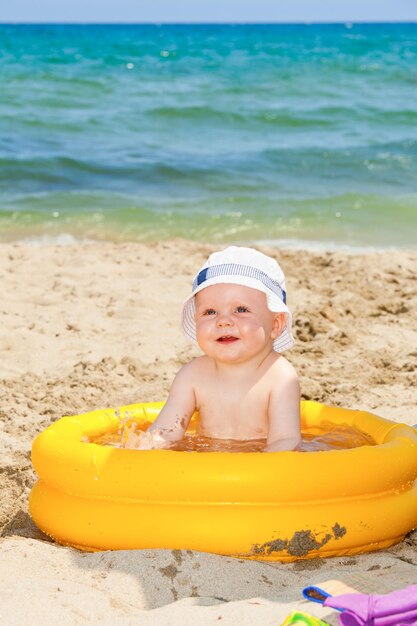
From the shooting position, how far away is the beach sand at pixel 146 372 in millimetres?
2412

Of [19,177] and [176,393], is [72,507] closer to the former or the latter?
[176,393]

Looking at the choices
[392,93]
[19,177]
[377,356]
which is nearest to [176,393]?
[377,356]

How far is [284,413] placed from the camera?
3.17 meters

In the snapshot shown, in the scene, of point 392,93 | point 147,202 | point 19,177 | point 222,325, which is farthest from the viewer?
point 392,93

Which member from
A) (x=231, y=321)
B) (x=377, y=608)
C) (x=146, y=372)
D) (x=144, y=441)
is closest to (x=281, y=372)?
(x=231, y=321)

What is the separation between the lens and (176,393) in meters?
3.31

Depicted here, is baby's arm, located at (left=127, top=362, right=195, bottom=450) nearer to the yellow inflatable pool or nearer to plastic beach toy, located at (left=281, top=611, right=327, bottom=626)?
the yellow inflatable pool

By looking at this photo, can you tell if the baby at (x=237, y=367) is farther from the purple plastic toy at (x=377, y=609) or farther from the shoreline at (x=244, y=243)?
the shoreline at (x=244, y=243)

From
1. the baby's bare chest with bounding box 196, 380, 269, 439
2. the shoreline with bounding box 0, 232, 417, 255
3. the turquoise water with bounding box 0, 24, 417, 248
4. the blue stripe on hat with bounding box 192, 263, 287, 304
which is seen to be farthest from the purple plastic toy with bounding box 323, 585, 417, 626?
the turquoise water with bounding box 0, 24, 417, 248

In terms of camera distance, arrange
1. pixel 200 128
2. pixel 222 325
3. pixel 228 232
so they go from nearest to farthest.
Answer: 1. pixel 222 325
2. pixel 228 232
3. pixel 200 128

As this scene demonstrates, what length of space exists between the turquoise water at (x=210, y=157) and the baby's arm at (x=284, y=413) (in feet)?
14.4

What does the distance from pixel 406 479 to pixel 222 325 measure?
33.3 inches

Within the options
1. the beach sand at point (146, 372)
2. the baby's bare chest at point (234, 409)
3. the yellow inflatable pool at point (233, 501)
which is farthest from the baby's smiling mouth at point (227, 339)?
the beach sand at point (146, 372)

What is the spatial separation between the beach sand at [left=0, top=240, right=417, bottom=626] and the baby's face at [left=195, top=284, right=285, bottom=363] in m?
0.82
